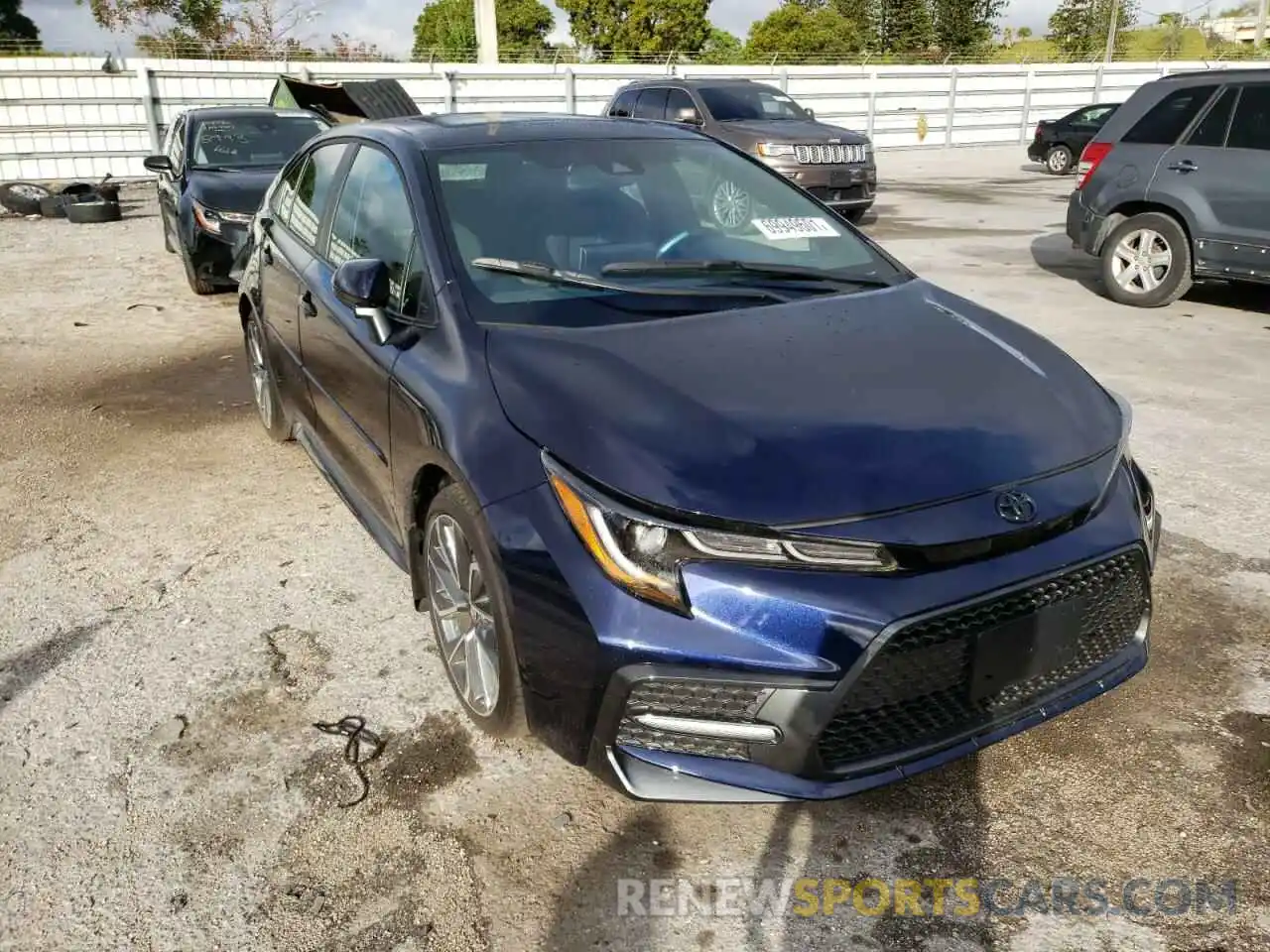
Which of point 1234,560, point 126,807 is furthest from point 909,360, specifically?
point 126,807

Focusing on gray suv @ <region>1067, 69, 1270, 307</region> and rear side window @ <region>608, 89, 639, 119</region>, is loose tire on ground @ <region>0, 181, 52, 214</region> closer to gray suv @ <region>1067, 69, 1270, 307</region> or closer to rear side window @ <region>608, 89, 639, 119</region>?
rear side window @ <region>608, 89, 639, 119</region>

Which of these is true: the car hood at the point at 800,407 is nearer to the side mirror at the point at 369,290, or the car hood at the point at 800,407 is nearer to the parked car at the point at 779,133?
the side mirror at the point at 369,290

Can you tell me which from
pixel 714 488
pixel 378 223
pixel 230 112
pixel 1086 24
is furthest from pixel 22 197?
pixel 1086 24

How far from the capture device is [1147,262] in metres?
8.09

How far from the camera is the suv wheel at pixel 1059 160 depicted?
19.3 meters

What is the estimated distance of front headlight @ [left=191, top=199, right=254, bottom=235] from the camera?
8305 millimetres

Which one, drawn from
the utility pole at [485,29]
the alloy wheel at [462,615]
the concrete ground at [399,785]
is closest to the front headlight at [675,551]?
the alloy wheel at [462,615]

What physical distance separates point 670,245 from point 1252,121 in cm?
622

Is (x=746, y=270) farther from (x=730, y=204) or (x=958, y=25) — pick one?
(x=958, y=25)

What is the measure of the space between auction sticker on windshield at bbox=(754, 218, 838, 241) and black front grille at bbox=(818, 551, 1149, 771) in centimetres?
168

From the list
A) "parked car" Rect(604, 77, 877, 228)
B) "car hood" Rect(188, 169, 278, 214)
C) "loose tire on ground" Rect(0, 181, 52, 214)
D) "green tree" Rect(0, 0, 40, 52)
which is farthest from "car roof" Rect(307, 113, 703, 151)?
"green tree" Rect(0, 0, 40, 52)

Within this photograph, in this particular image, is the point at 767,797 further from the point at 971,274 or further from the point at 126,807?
the point at 971,274

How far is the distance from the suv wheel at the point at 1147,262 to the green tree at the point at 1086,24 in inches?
2155

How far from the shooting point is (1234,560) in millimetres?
3820
